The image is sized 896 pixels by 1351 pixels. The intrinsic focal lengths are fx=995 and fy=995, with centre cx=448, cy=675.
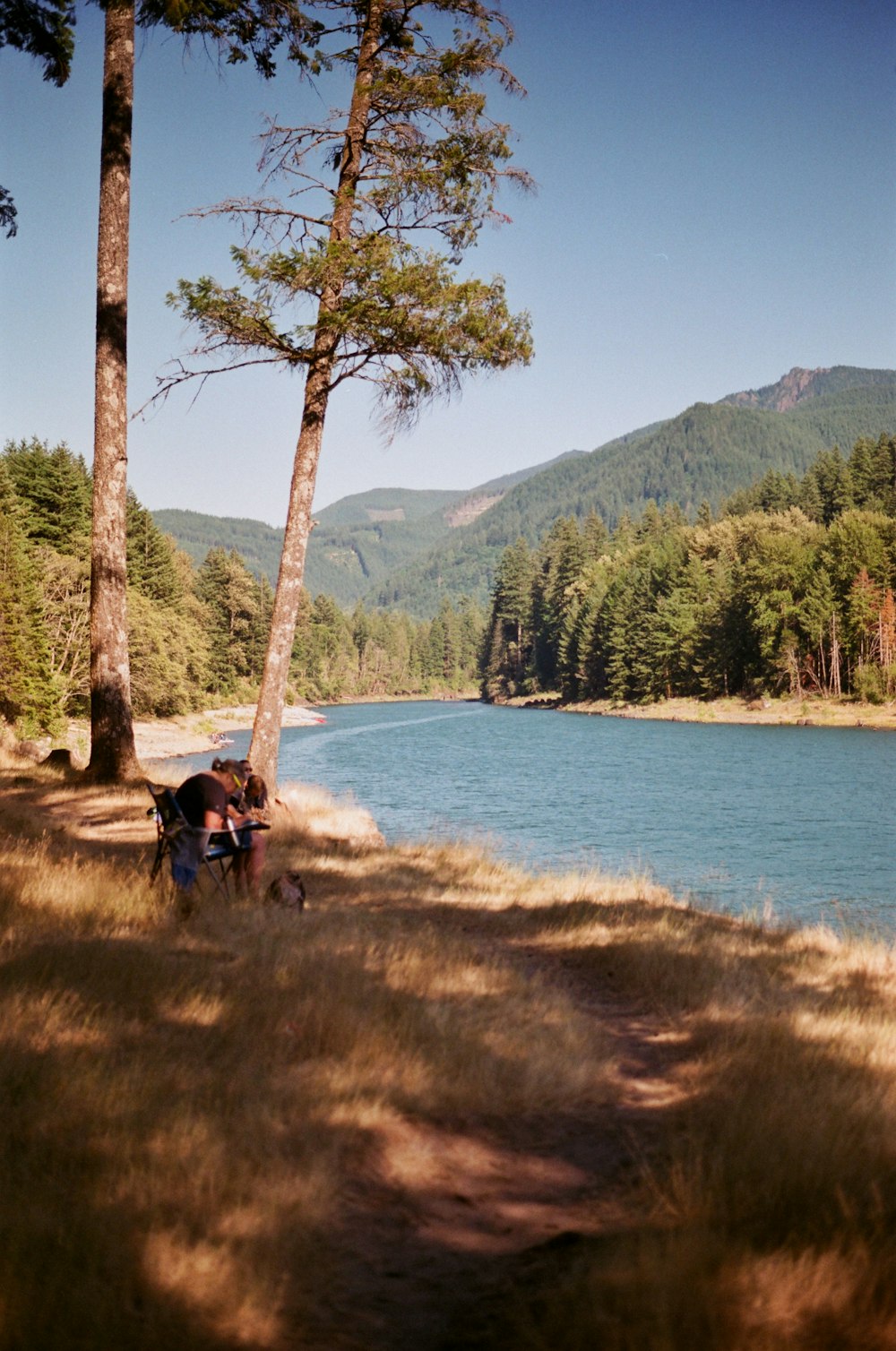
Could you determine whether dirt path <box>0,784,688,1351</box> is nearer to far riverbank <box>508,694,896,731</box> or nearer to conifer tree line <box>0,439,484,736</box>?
conifer tree line <box>0,439,484,736</box>

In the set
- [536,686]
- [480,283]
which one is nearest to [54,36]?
[480,283]

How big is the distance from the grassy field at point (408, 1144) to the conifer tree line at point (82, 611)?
25545mm

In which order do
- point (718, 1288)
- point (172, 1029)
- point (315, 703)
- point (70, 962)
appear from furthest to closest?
point (315, 703), point (70, 962), point (172, 1029), point (718, 1288)

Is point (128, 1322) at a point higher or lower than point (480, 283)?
lower

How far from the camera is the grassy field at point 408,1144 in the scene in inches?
106

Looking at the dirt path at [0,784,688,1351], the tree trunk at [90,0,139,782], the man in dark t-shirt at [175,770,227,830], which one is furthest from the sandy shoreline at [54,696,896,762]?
the dirt path at [0,784,688,1351]

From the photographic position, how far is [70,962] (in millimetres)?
5027

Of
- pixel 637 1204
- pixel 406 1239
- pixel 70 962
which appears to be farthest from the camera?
pixel 70 962

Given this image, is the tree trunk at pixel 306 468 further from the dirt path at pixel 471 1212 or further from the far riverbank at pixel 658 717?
the far riverbank at pixel 658 717

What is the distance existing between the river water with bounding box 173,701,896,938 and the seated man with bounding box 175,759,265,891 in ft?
20.2

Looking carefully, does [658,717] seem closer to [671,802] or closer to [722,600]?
[722,600]

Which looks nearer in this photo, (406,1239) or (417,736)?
(406,1239)

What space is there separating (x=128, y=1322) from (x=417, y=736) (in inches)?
2303

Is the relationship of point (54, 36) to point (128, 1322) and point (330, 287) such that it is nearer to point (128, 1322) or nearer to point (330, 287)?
point (330, 287)
